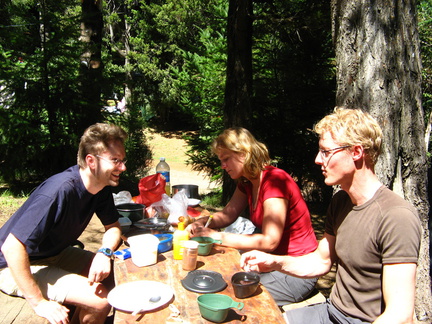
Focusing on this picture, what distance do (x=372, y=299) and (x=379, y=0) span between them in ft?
6.30

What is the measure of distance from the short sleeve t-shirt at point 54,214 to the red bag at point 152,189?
0.83 m

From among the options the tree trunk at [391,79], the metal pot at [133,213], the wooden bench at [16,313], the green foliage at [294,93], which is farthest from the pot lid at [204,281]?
the green foliage at [294,93]

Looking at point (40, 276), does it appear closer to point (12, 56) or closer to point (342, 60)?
point (342, 60)

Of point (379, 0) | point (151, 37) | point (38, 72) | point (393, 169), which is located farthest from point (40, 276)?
point (151, 37)

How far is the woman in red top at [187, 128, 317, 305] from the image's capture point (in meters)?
2.47

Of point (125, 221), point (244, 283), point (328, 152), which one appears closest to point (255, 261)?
point (244, 283)

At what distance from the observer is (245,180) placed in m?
3.05

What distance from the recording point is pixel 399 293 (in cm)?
157

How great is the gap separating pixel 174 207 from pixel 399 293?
1840 millimetres

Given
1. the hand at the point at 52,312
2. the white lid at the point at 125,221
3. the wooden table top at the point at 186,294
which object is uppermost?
the white lid at the point at 125,221

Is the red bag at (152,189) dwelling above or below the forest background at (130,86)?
below

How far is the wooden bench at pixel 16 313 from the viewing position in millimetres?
3176

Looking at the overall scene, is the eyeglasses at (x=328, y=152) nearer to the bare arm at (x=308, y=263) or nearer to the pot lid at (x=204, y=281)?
the bare arm at (x=308, y=263)

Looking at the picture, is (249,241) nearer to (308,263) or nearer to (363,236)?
(308,263)
